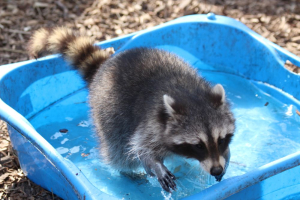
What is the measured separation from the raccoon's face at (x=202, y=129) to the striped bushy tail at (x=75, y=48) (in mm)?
1341

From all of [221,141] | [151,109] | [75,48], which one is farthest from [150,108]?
[75,48]

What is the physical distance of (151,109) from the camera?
3.26m

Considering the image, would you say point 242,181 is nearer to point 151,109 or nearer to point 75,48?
point 151,109

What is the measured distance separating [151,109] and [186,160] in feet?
2.60

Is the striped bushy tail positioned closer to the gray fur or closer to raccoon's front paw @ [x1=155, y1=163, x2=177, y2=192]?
the gray fur

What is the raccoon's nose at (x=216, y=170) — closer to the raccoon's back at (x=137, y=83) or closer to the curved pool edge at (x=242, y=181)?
the curved pool edge at (x=242, y=181)

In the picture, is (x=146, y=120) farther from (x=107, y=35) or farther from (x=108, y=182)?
(x=107, y=35)

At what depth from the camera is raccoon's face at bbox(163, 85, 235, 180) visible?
289 cm

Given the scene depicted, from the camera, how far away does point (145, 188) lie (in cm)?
367

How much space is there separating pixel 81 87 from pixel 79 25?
4.12 feet

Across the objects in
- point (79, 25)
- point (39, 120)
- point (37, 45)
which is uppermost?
point (37, 45)

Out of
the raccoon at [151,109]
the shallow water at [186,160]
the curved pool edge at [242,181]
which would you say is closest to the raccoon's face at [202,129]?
the raccoon at [151,109]

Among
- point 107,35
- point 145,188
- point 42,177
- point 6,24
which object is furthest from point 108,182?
point 6,24

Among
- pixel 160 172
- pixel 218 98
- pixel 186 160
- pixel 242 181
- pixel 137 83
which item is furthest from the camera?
pixel 186 160
